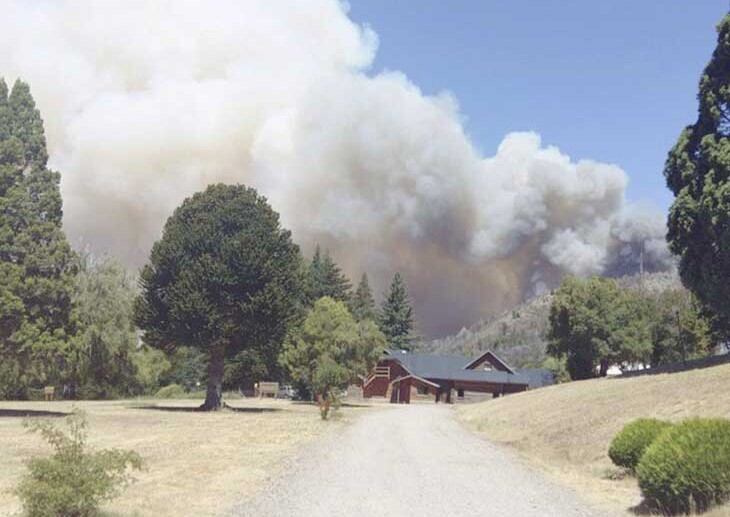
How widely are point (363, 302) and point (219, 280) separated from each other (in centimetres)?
8311

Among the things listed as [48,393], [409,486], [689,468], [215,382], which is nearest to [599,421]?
[409,486]

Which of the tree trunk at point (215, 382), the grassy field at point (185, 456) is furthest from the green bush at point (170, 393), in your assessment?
the grassy field at point (185, 456)

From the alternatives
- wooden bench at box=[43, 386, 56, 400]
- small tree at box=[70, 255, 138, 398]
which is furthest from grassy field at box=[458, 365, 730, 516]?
wooden bench at box=[43, 386, 56, 400]

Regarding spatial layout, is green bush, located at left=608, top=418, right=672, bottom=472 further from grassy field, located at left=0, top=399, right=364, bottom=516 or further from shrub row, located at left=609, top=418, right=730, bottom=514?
grassy field, located at left=0, top=399, right=364, bottom=516

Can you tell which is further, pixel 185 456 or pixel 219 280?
pixel 219 280

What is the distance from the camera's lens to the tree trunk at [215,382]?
5216 centimetres

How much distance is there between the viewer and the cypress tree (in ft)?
403

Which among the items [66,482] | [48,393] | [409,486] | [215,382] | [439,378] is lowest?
[409,486]

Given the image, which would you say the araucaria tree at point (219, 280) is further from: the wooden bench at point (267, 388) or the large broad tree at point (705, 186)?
the wooden bench at point (267, 388)

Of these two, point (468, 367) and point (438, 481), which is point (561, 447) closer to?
point (438, 481)

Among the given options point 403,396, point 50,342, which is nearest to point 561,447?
point 50,342

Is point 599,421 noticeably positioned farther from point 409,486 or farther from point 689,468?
point 689,468

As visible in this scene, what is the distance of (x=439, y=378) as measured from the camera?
10856 cm

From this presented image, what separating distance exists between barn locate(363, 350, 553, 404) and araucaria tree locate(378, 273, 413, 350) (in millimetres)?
18198
